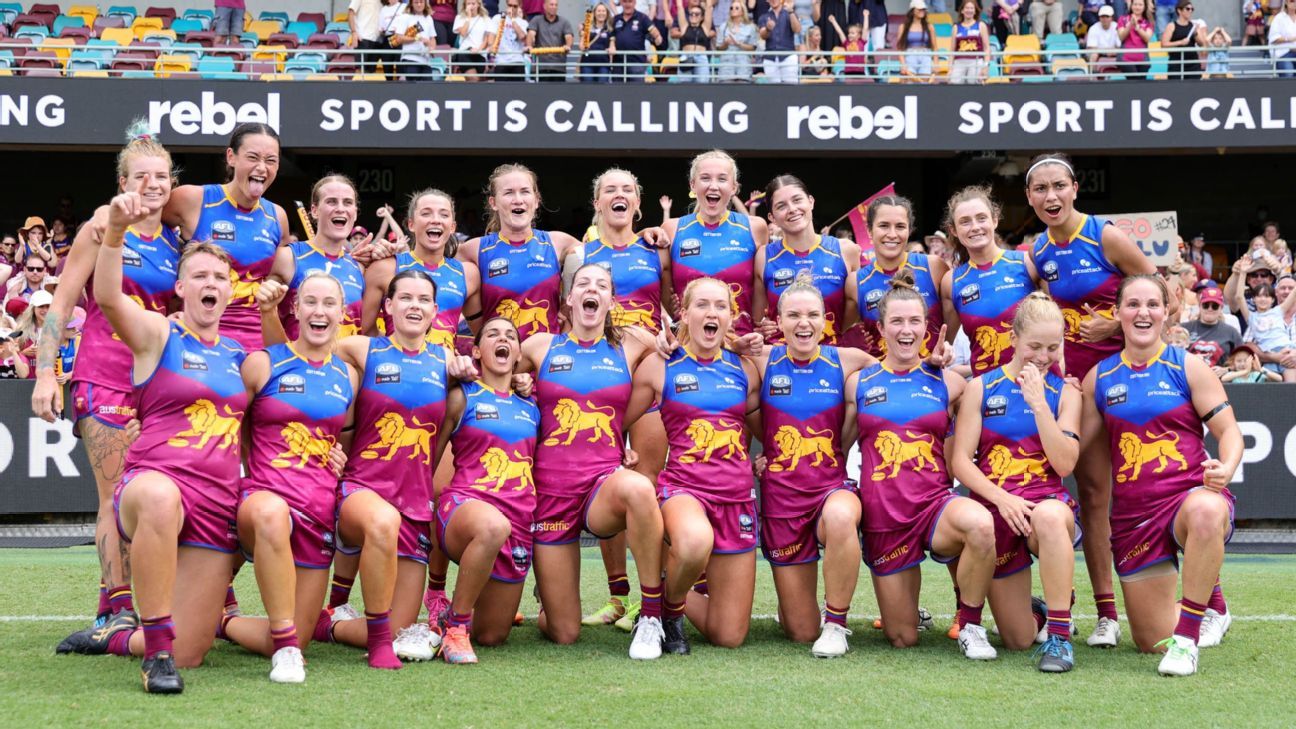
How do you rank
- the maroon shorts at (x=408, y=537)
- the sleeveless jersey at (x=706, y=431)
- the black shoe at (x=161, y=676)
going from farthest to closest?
1. the sleeveless jersey at (x=706, y=431)
2. the maroon shorts at (x=408, y=537)
3. the black shoe at (x=161, y=676)

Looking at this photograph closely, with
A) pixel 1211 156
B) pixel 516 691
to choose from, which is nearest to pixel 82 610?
pixel 516 691

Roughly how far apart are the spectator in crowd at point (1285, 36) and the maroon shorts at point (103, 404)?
13.5m

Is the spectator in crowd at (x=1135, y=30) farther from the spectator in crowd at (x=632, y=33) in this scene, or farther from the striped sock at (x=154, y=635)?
the striped sock at (x=154, y=635)

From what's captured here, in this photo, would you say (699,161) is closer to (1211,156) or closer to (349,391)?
(349,391)

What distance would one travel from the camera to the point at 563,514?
19.0ft

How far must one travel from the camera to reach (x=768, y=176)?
19.4 meters

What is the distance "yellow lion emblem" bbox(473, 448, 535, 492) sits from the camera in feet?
18.5

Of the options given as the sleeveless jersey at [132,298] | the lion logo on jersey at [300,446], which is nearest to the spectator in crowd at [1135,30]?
the sleeveless jersey at [132,298]

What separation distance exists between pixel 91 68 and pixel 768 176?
29.8 ft

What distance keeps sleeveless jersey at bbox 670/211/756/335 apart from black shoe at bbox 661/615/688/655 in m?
1.60

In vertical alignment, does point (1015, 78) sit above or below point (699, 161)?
above

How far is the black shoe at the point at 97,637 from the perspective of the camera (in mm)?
5445

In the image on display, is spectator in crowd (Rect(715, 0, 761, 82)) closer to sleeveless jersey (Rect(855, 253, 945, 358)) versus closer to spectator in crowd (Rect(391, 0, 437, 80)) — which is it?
spectator in crowd (Rect(391, 0, 437, 80))

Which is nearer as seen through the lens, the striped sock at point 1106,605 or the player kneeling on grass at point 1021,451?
the player kneeling on grass at point 1021,451
